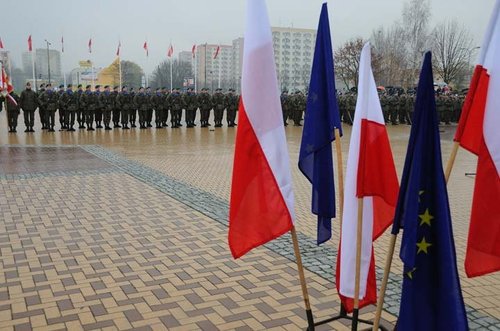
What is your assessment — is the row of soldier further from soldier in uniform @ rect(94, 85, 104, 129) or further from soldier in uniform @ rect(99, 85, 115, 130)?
soldier in uniform @ rect(94, 85, 104, 129)

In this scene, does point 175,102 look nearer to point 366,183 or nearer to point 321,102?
point 321,102

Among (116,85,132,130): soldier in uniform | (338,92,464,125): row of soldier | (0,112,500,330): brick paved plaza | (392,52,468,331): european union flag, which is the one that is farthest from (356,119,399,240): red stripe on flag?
(338,92,464,125): row of soldier

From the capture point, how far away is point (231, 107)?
2345 centimetres

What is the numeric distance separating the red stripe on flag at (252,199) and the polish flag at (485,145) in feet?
A: 3.68

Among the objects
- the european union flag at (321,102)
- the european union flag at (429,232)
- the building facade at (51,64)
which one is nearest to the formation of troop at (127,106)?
the european union flag at (321,102)

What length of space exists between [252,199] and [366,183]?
80 cm

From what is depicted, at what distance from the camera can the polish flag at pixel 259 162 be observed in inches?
122

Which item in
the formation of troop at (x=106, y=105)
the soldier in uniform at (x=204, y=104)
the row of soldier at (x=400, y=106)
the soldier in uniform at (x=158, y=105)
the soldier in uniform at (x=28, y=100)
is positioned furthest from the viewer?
the row of soldier at (x=400, y=106)

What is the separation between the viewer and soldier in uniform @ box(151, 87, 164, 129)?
21828mm

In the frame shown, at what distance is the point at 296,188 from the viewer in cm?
975

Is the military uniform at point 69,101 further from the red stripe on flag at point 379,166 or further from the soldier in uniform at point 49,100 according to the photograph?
the red stripe on flag at point 379,166

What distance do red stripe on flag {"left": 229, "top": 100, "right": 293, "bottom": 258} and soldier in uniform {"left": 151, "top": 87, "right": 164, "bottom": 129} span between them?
19182 mm

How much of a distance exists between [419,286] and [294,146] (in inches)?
558

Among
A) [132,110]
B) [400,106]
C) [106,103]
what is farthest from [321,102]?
[400,106]
